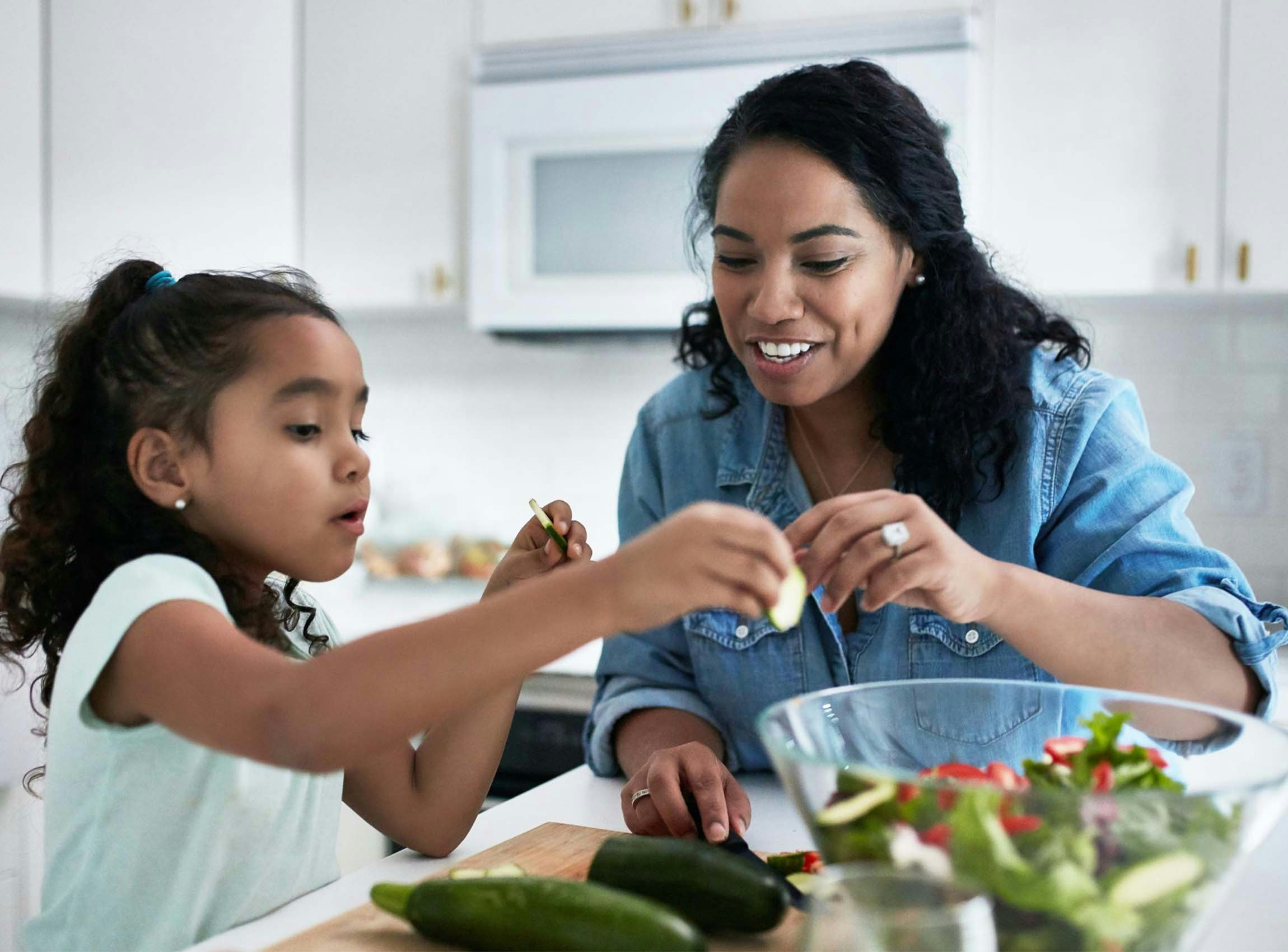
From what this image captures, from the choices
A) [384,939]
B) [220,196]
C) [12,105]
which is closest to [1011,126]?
[220,196]

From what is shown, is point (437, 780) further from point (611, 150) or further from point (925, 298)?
point (611, 150)

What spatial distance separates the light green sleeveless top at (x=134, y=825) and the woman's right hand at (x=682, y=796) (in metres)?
0.32

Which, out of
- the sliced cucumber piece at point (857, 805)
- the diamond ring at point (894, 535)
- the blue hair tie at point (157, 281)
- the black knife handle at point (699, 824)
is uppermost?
the blue hair tie at point (157, 281)

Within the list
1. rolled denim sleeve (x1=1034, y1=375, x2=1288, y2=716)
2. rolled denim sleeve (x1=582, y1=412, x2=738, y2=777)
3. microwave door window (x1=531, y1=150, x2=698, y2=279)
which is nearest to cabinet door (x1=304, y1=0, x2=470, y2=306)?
microwave door window (x1=531, y1=150, x2=698, y2=279)

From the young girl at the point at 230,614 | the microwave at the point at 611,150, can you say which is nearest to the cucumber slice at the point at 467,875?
the young girl at the point at 230,614

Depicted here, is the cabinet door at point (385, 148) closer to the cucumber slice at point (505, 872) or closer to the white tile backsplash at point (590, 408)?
the white tile backsplash at point (590, 408)

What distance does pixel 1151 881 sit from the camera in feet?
2.11

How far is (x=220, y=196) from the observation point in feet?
9.25

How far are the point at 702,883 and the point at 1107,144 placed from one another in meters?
2.09

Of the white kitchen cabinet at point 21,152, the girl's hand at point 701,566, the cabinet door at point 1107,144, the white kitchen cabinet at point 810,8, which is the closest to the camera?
the girl's hand at point 701,566

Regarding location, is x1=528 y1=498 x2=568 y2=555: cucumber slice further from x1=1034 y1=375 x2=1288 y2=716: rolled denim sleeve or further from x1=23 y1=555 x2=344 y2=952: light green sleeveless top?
x1=1034 y1=375 x2=1288 y2=716: rolled denim sleeve

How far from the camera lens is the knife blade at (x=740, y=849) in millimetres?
885

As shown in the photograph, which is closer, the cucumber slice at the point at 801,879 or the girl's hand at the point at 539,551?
the cucumber slice at the point at 801,879

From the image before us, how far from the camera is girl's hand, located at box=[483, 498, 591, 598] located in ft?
3.88
